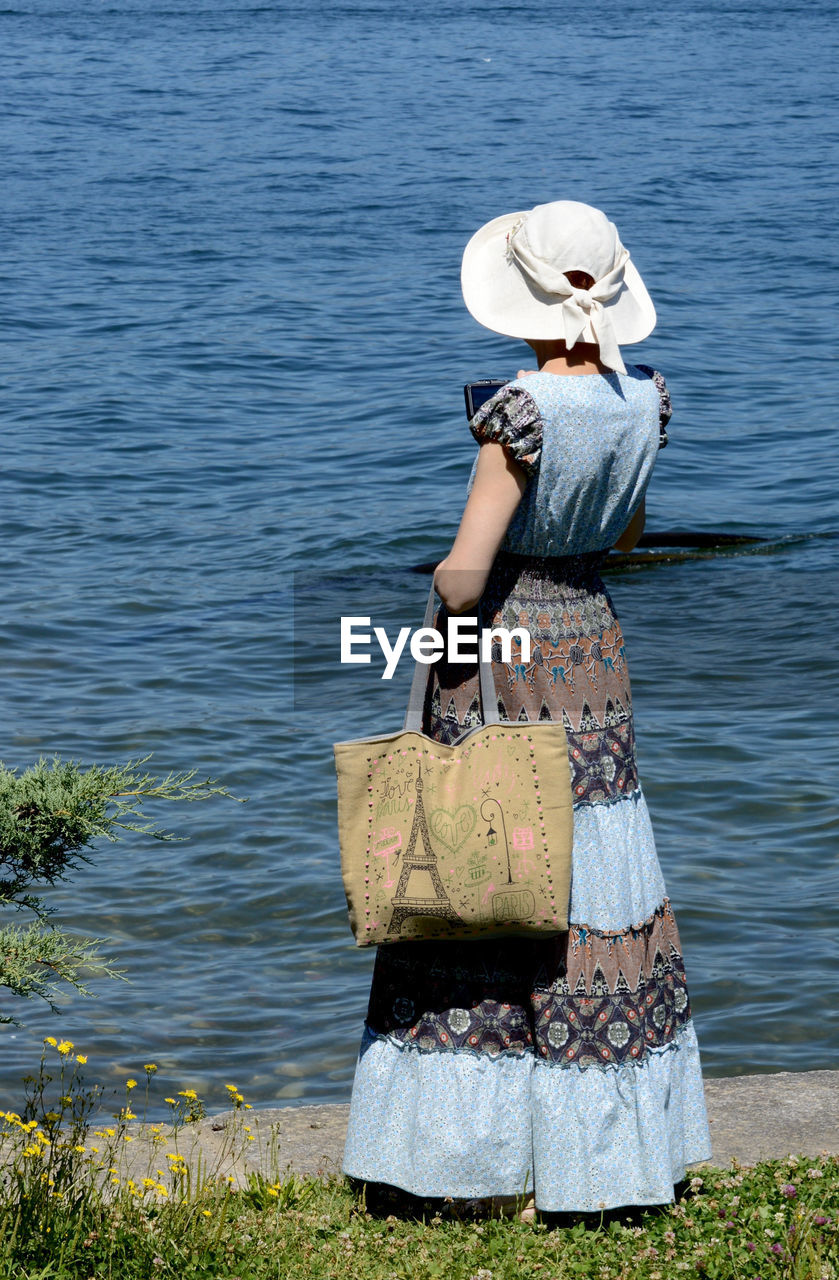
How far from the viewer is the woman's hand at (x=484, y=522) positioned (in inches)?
133

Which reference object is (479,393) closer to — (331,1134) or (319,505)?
(331,1134)

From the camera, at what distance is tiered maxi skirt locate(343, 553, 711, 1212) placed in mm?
3570

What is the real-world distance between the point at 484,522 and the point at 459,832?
0.63 m

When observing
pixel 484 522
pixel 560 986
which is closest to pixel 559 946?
pixel 560 986

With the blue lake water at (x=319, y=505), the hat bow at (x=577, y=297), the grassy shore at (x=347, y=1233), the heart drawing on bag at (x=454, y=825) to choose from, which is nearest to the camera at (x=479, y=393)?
the hat bow at (x=577, y=297)

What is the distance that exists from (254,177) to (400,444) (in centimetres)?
1493

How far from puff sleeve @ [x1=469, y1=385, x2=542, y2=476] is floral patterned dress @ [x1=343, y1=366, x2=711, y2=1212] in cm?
15

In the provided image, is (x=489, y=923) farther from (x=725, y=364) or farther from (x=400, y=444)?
(x=725, y=364)

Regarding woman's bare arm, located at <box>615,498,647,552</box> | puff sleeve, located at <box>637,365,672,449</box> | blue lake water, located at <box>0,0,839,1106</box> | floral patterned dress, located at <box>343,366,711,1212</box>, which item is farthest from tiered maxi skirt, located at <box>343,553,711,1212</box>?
blue lake water, located at <box>0,0,839,1106</box>

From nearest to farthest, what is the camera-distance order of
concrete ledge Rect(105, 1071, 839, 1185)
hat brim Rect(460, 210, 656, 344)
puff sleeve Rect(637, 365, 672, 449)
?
hat brim Rect(460, 210, 656, 344), puff sleeve Rect(637, 365, 672, 449), concrete ledge Rect(105, 1071, 839, 1185)

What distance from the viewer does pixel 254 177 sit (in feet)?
91.9

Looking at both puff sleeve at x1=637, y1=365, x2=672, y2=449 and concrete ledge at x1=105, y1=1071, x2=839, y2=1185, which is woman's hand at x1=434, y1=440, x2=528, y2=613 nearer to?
puff sleeve at x1=637, y1=365, x2=672, y2=449

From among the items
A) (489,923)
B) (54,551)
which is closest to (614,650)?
(489,923)

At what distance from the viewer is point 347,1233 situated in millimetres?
3695
